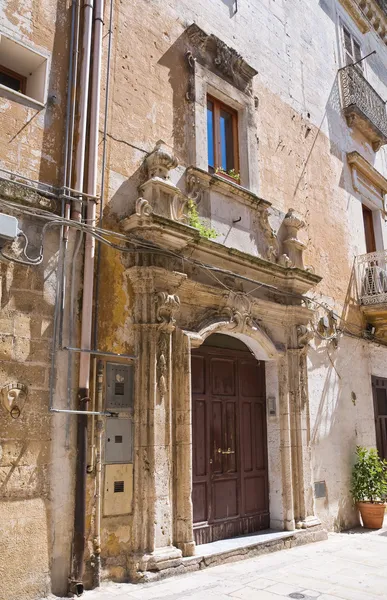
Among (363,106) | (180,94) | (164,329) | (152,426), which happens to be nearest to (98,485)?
(152,426)

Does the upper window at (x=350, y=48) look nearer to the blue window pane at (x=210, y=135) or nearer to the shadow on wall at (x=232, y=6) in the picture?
the shadow on wall at (x=232, y=6)

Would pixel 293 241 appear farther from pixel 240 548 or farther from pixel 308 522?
pixel 240 548

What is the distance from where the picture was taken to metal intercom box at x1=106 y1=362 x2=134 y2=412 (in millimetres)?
5355

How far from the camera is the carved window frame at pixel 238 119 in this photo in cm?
711

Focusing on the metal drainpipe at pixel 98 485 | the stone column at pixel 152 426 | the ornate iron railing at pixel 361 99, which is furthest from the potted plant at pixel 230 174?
the ornate iron railing at pixel 361 99

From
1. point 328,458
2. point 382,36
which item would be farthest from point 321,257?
point 382,36

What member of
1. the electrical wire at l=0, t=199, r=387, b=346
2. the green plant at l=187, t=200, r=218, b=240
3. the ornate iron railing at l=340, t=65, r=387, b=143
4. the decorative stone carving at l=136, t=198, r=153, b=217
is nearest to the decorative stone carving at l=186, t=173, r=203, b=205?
the green plant at l=187, t=200, r=218, b=240

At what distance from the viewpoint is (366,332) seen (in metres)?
10.0

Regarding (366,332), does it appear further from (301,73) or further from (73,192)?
(73,192)

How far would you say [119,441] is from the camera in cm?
533

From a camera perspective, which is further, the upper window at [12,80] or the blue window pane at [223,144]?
the blue window pane at [223,144]

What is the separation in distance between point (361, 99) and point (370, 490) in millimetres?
7731

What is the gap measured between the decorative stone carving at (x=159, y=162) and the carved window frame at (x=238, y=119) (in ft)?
2.63

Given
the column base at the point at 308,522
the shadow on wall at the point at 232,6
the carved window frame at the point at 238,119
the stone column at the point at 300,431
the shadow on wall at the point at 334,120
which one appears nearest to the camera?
the carved window frame at the point at 238,119
